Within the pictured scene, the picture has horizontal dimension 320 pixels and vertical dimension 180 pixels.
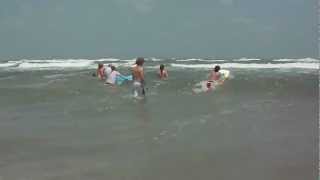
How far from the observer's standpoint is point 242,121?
411 inches

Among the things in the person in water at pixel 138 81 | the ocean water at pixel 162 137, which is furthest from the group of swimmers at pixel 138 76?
the ocean water at pixel 162 137

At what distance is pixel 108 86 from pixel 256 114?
8.40 metres

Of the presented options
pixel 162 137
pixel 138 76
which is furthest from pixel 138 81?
pixel 162 137

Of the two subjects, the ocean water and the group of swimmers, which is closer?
the ocean water

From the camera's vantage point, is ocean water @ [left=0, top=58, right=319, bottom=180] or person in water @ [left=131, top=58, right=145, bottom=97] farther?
person in water @ [left=131, top=58, right=145, bottom=97]

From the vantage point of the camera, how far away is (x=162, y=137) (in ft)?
29.5

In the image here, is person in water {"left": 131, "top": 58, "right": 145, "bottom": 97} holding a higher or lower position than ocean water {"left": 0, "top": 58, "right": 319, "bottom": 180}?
higher

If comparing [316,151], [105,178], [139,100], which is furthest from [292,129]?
[139,100]

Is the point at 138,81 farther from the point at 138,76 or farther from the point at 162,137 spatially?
the point at 162,137

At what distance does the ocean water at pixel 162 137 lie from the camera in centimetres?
693

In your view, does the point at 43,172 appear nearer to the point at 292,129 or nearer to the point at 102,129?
the point at 102,129

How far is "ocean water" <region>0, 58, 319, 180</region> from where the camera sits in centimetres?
693

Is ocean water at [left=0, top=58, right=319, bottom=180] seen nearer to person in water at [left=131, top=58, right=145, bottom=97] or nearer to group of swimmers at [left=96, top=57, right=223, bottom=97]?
person in water at [left=131, top=58, right=145, bottom=97]

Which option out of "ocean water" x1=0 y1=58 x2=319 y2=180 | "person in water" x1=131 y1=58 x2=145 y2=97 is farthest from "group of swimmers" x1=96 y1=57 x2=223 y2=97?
"ocean water" x1=0 y1=58 x2=319 y2=180
